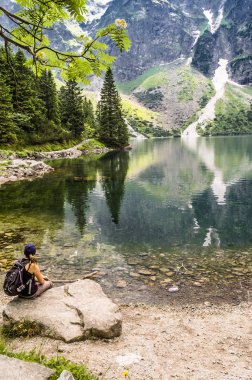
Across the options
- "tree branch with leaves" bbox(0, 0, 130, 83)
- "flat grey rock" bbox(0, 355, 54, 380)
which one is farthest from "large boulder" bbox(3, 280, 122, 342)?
"tree branch with leaves" bbox(0, 0, 130, 83)

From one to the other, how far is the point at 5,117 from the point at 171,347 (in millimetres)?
55580

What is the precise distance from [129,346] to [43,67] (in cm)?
778

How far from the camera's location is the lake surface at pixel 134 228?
16.3 m

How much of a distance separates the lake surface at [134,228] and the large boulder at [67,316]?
413cm

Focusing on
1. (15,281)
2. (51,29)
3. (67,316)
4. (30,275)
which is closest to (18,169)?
Answer: (30,275)

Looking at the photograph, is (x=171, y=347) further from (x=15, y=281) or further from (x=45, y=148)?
(x=45, y=148)

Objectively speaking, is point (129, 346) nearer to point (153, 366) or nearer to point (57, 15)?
point (153, 366)

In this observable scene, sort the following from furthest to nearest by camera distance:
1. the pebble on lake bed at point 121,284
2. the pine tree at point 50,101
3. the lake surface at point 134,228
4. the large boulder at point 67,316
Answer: the pine tree at point 50,101 → the lake surface at point 134,228 → the pebble on lake bed at point 121,284 → the large boulder at point 67,316

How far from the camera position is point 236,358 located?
8.80 meters

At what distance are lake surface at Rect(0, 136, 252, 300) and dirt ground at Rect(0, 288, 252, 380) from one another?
314cm

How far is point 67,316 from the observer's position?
384 inches

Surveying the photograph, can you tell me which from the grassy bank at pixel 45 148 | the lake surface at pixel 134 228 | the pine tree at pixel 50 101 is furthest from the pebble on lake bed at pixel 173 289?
the pine tree at pixel 50 101

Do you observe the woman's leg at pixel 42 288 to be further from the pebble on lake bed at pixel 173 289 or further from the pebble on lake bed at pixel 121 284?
the pebble on lake bed at pixel 173 289

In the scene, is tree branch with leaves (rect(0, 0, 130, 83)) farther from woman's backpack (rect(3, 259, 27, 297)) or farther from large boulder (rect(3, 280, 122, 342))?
large boulder (rect(3, 280, 122, 342))
